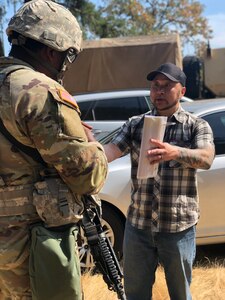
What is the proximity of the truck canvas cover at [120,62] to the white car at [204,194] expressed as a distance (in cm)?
754

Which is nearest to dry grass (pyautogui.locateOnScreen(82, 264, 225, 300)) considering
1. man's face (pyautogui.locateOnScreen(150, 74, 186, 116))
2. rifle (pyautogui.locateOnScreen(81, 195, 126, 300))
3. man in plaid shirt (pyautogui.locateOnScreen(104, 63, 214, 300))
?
man in plaid shirt (pyautogui.locateOnScreen(104, 63, 214, 300))

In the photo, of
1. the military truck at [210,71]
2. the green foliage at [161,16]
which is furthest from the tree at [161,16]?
the military truck at [210,71]

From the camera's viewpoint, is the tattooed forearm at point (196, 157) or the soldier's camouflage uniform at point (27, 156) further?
the tattooed forearm at point (196, 157)

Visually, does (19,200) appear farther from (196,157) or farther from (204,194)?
(204,194)

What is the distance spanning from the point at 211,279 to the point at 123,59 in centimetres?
905

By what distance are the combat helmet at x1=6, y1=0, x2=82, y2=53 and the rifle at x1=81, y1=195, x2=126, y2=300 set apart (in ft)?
2.22

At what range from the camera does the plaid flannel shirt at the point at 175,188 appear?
2822 millimetres

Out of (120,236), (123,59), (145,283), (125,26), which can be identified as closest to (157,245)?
(145,283)

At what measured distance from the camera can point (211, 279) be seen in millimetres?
4020

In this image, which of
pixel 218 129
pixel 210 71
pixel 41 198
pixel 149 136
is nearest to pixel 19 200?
pixel 41 198

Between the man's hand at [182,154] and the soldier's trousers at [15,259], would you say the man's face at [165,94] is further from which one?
the soldier's trousers at [15,259]

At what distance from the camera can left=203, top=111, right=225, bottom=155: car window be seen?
470 centimetres

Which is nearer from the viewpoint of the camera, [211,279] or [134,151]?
[134,151]

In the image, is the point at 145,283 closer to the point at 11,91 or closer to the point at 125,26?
the point at 11,91
